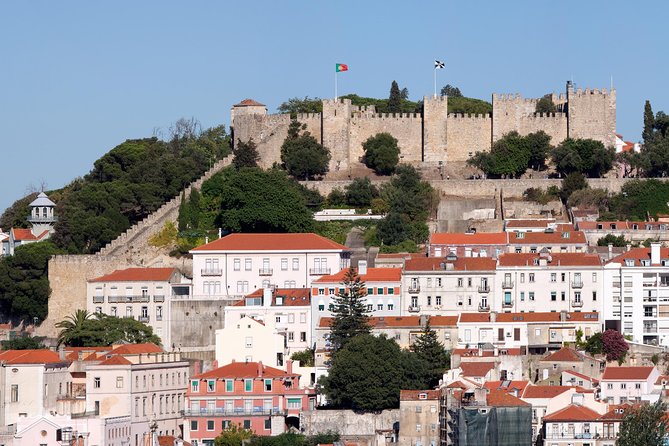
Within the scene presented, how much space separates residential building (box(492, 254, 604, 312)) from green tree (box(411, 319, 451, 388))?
630 centimetres

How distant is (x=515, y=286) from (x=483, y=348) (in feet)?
18.2


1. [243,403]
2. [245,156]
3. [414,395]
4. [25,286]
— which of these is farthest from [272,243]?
[414,395]

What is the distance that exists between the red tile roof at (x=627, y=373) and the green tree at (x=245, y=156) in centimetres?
2897

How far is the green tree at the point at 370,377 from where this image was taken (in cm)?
6138

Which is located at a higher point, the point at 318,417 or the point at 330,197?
the point at 330,197

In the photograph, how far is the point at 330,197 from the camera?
8694 centimetres

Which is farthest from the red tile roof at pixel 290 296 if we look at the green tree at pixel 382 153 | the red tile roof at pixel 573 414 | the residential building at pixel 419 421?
the green tree at pixel 382 153

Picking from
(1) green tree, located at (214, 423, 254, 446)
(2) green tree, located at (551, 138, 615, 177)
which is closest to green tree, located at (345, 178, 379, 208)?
(2) green tree, located at (551, 138, 615, 177)

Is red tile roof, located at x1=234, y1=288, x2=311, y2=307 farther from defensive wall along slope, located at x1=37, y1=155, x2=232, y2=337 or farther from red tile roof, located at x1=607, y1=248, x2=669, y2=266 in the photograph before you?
red tile roof, located at x1=607, y1=248, x2=669, y2=266

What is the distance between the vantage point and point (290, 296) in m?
72.6

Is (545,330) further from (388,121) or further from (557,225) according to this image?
(388,121)

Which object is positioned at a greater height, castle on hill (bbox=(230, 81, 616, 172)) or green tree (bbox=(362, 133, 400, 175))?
castle on hill (bbox=(230, 81, 616, 172))

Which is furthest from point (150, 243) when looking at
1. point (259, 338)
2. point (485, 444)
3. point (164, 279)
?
point (485, 444)

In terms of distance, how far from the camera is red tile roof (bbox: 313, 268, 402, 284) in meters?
71.5
